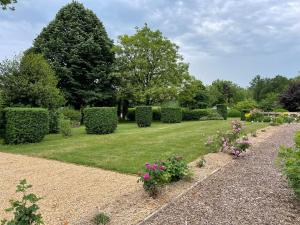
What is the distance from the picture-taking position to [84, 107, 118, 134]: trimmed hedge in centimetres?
1173

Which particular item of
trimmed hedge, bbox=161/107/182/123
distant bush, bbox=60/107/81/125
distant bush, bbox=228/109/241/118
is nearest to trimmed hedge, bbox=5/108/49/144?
distant bush, bbox=60/107/81/125

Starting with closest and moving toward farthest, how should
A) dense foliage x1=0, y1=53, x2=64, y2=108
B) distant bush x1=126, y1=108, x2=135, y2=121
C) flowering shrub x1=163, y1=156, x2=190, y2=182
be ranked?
flowering shrub x1=163, y1=156, x2=190, y2=182
dense foliage x1=0, y1=53, x2=64, y2=108
distant bush x1=126, y1=108, x2=135, y2=121

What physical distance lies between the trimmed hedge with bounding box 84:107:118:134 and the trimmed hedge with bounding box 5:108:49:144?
2.41 metres

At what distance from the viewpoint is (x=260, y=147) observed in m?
7.85

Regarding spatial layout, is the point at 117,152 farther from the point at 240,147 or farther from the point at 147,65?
the point at 147,65

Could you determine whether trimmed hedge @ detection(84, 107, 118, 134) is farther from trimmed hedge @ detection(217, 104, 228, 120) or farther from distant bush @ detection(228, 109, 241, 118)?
distant bush @ detection(228, 109, 241, 118)

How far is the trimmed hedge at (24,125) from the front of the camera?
8984 millimetres

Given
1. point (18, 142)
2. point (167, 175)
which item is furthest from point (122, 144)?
point (167, 175)

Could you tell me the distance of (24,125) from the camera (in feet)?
30.0

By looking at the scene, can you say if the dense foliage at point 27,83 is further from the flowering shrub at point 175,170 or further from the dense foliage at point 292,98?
the dense foliage at point 292,98

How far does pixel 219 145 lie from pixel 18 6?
849cm

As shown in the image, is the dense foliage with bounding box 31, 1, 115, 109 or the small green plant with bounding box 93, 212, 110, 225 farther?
the dense foliage with bounding box 31, 1, 115, 109

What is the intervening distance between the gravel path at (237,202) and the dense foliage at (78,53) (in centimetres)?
1766

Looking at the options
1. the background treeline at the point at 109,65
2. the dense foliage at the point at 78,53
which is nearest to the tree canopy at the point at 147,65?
the background treeline at the point at 109,65
